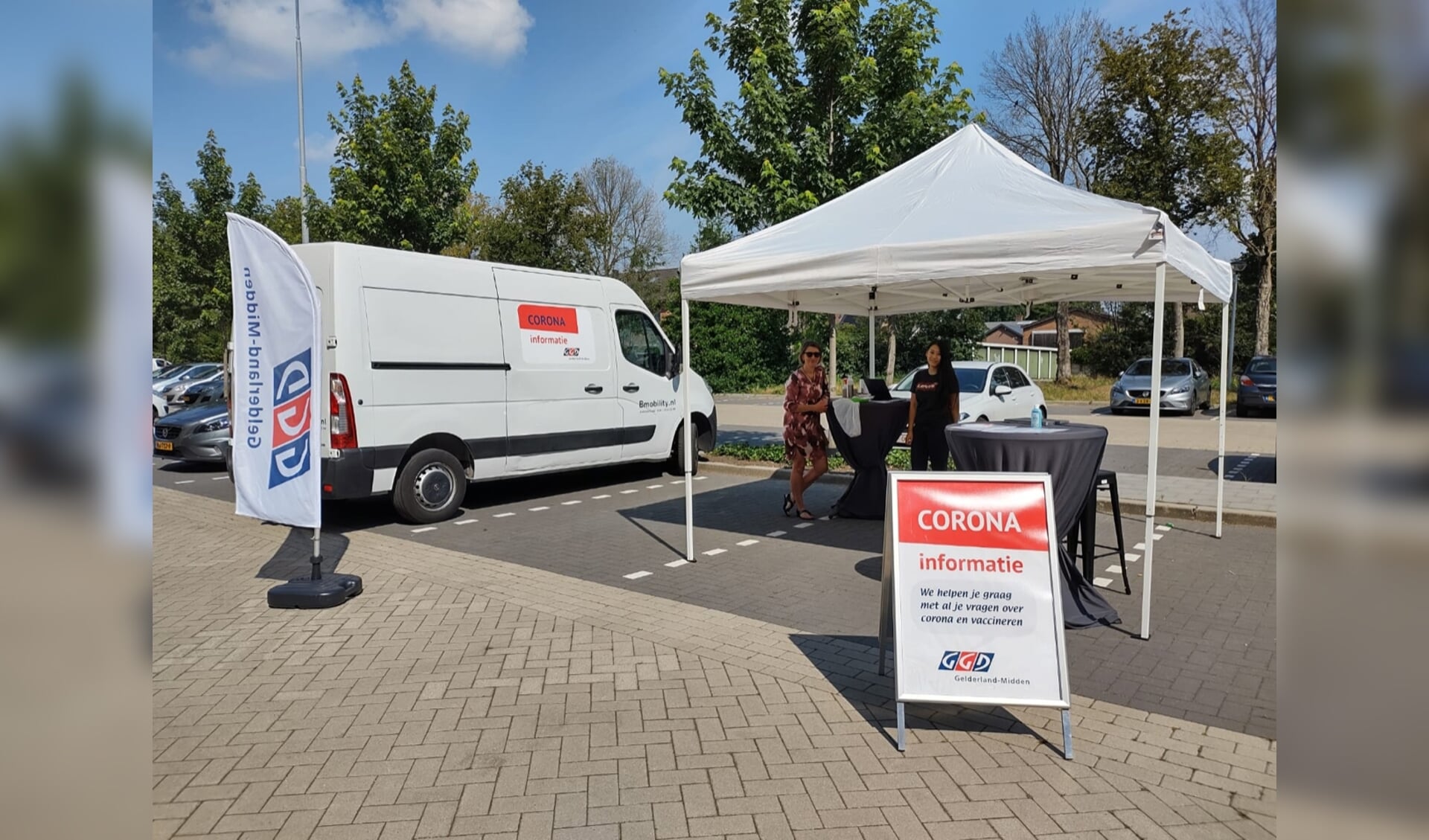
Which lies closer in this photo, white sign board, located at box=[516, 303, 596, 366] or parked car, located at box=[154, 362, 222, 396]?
white sign board, located at box=[516, 303, 596, 366]

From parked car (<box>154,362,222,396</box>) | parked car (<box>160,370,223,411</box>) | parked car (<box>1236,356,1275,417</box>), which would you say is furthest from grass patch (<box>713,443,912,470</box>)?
parked car (<box>154,362,222,396</box>)

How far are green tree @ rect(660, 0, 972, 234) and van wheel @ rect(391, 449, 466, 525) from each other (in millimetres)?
5740

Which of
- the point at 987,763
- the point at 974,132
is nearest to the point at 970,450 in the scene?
the point at 987,763

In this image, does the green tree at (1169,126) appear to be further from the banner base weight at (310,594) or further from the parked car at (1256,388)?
the banner base weight at (310,594)

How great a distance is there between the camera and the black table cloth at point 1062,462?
509cm

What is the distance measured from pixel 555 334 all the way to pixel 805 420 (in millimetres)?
3141

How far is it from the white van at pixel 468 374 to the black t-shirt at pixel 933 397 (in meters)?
3.98

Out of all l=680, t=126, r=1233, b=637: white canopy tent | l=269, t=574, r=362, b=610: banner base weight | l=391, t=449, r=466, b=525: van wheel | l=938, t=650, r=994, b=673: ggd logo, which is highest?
l=680, t=126, r=1233, b=637: white canopy tent

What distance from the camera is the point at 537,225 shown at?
2355 centimetres

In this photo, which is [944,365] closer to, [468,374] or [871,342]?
[871,342]

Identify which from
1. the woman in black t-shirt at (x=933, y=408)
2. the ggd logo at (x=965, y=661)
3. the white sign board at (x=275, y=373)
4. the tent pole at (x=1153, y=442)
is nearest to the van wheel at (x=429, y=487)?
the white sign board at (x=275, y=373)

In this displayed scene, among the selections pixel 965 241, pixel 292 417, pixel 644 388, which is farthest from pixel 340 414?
pixel 965 241

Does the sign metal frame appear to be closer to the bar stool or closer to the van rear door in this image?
the bar stool

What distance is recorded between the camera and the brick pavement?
10.3 ft
